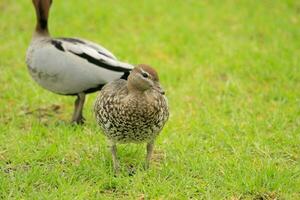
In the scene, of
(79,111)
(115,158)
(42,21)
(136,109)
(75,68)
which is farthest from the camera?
(42,21)

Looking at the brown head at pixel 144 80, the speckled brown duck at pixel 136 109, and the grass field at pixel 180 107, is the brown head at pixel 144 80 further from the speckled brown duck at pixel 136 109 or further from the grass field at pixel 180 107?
the grass field at pixel 180 107

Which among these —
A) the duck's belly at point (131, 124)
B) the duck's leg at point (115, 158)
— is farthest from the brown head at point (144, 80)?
the duck's leg at point (115, 158)

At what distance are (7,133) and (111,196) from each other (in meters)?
1.58

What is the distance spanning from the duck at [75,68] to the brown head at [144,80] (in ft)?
3.75

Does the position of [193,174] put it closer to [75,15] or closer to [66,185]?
[66,185]

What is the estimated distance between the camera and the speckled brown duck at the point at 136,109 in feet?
14.1

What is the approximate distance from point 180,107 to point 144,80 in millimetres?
1899

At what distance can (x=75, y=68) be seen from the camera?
5605mm

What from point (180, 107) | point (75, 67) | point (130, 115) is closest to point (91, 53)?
point (75, 67)

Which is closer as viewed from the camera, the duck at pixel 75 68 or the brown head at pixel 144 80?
the brown head at pixel 144 80

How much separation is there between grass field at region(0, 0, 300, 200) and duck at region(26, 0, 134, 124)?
374 millimetres

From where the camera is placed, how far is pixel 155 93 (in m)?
4.39

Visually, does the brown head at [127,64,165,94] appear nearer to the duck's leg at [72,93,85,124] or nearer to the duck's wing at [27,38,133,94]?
the duck's wing at [27,38,133,94]

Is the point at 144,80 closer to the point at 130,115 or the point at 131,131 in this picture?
the point at 130,115
